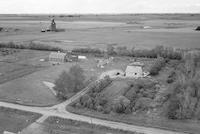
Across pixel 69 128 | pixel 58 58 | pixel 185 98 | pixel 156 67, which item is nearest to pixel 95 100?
pixel 69 128

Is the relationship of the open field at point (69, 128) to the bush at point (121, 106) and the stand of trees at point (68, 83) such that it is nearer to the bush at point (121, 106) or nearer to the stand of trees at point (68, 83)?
the bush at point (121, 106)

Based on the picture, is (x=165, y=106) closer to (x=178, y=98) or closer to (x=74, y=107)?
(x=178, y=98)

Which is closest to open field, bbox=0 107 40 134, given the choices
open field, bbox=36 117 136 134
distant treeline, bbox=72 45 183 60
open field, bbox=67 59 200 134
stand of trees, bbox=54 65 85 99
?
open field, bbox=36 117 136 134

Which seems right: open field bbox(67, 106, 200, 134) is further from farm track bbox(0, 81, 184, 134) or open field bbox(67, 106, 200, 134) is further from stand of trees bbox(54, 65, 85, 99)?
stand of trees bbox(54, 65, 85, 99)

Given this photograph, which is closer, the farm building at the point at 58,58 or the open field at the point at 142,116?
the open field at the point at 142,116

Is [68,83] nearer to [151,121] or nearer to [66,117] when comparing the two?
[66,117]

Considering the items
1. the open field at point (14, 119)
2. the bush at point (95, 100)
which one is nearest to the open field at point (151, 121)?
the bush at point (95, 100)
